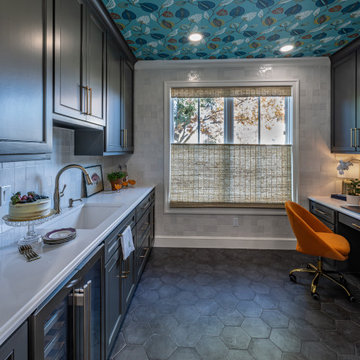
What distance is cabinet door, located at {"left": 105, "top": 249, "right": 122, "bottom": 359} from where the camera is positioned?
1.46 metres

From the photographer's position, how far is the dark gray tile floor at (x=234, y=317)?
1676mm

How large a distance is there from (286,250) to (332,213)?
0.94m

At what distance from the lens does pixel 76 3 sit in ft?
5.42

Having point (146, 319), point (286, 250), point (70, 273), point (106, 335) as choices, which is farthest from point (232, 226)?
point (70, 273)

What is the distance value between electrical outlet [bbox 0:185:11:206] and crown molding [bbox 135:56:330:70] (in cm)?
263

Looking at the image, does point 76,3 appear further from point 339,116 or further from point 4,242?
point 339,116

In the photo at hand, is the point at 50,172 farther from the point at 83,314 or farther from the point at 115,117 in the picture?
the point at 83,314

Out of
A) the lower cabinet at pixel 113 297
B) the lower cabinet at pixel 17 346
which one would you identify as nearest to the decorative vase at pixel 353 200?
the lower cabinet at pixel 113 297

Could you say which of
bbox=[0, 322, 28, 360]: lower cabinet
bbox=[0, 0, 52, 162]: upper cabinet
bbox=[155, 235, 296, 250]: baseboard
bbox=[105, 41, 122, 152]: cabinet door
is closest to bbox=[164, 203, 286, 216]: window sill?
bbox=[155, 235, 296, 250]: baseboard

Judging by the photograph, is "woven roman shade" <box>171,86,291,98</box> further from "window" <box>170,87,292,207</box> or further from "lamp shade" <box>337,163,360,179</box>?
"lamp shade" <box>337,163,360,179</box>

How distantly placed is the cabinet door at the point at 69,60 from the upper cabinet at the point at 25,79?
9cm

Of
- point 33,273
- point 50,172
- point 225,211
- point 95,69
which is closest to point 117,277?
point 33,273

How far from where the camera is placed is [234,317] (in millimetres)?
2020

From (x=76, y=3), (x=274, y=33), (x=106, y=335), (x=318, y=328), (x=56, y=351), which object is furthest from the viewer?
(x=274, y=33)
